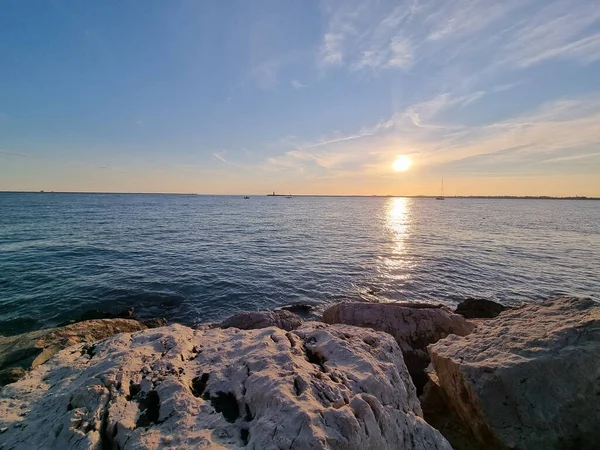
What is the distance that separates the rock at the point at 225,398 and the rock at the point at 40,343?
171cm

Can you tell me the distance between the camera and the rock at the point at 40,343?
699cm

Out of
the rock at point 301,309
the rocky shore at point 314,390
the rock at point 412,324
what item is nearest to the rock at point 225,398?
the rocky shore at point 314,390

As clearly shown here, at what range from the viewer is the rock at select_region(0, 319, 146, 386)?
6.99 meters

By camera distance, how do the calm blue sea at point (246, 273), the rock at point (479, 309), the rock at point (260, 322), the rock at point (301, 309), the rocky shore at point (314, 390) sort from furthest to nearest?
the calm blue sea at point (246, 273) → the rock at point (301, 309) → the rock at point (479, 309) → the rock at point (260, 322) → the rocky shore at point (314, 390)

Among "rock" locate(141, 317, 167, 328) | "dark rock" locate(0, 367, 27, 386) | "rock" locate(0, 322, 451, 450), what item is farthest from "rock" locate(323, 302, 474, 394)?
"dark rock" locate(0, 367, 27, 386)

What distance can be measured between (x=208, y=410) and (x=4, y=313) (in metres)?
15.7

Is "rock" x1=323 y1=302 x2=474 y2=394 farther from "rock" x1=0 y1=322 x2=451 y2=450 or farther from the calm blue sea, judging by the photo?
the calm blue sea

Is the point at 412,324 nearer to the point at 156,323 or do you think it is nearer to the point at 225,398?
the point at 225,398

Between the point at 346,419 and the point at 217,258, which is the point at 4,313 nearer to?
the point at 217,258

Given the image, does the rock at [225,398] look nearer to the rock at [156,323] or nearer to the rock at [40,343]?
the rock at [40,343]

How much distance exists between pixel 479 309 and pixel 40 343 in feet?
58.4

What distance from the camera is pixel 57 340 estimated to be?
Result: 8.45 metres

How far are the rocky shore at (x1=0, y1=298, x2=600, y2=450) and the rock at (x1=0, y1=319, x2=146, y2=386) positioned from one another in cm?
14

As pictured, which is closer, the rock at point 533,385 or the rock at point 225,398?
the rock at point 225,398
